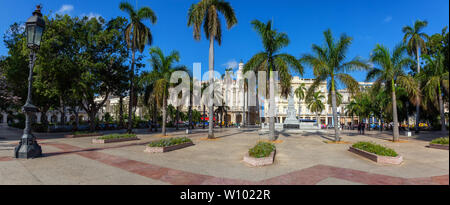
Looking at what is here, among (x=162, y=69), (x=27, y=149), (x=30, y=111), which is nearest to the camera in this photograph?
(x=27, y=149)

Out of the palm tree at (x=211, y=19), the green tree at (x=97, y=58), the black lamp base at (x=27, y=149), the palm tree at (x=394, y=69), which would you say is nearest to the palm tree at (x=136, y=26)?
the green tree at (x=97, y=58)

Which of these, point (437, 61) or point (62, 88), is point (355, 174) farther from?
point (62, 88)

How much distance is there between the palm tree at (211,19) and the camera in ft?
62.0

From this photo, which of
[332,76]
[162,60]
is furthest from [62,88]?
[332,76]

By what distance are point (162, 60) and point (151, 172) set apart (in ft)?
53.7

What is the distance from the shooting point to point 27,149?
29.5ft

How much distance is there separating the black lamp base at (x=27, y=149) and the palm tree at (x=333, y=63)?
16.4 meters

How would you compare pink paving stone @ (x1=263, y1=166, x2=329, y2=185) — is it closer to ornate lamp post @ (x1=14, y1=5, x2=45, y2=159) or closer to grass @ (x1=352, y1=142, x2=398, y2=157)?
grass @ (x1=352, y1=142, x2=398, y2=157)

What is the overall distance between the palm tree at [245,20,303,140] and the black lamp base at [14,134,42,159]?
13275 millimetres

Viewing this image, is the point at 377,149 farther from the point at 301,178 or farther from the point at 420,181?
the point at 301,178

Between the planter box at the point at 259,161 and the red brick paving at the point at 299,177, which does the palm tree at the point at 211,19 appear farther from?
the red brick paving at the point at 299,177

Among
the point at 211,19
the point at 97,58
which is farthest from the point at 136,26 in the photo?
the point at 211,19

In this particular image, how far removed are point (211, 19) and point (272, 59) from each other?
6435 mm

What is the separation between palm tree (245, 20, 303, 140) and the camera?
16.8 m
